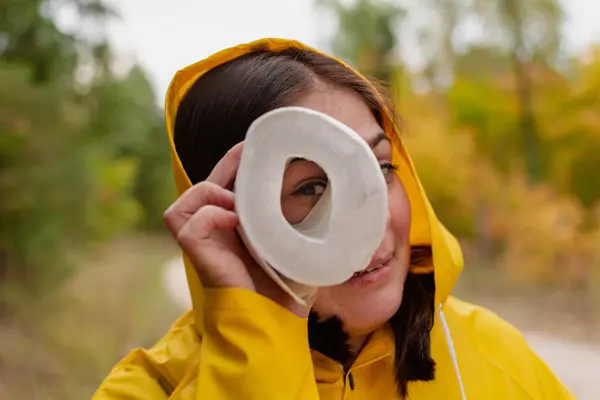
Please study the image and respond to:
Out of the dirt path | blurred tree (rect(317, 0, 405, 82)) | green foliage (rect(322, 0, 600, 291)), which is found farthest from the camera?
blurred tree (rect(317, 0, 405, 82))

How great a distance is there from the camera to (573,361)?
5.42ft

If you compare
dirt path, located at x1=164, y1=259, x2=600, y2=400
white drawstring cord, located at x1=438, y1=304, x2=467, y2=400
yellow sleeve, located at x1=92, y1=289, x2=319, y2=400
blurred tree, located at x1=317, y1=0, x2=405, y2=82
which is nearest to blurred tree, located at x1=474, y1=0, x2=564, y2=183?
blurred tree, located at x1=317, y1=0, x2=405, y2=82

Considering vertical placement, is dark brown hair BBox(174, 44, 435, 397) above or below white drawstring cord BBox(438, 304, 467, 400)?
above

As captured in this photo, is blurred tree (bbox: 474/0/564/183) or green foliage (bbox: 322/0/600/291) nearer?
green foliage (bbox: 322/0/600/291)

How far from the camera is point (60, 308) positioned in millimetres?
1847

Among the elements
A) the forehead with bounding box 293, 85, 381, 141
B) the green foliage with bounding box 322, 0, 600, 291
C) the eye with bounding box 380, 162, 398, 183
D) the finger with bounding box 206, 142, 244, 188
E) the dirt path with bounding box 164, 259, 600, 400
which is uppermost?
the forehead with bounding box 293, 85, 381, 141

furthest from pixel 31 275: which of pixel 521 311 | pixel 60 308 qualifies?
pixel 521 311

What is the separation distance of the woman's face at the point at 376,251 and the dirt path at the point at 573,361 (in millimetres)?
1120

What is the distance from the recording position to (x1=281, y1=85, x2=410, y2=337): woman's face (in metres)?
0.46

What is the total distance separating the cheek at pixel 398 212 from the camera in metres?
0.51

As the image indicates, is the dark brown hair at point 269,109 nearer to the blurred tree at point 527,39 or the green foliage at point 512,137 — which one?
the green foliage at point 512,137

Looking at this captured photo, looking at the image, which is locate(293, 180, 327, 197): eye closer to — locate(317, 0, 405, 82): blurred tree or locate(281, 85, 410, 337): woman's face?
locate(281, 85, 410, 337): woman's face

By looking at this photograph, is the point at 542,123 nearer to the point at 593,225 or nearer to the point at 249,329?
the point at 593,225

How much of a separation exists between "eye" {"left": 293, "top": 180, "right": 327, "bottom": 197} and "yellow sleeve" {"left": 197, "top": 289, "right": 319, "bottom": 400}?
0.30 ft
